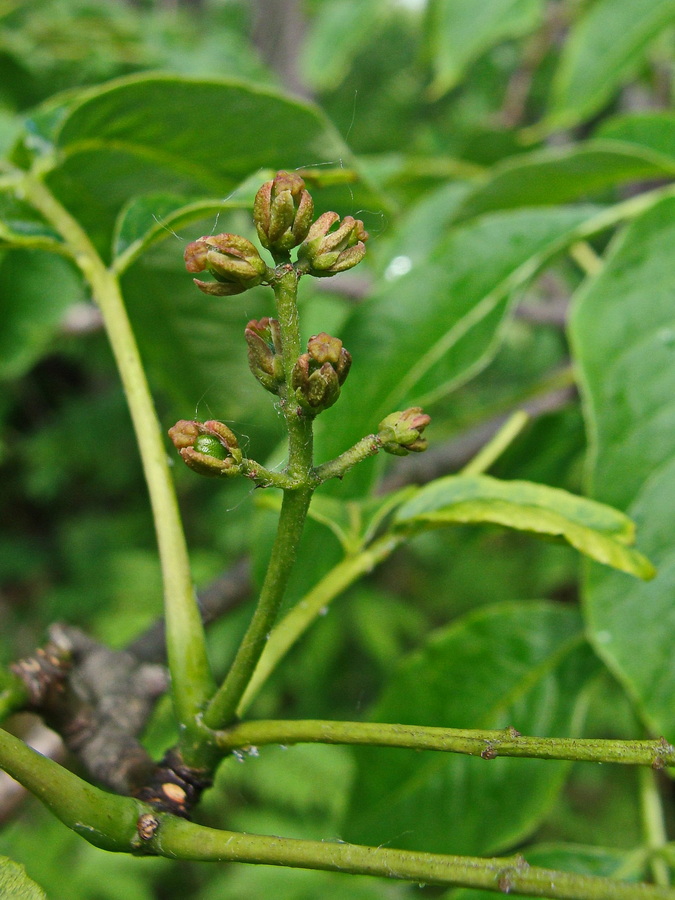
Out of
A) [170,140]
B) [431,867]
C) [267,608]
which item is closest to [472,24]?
[170,140]

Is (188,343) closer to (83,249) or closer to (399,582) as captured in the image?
(83,249)

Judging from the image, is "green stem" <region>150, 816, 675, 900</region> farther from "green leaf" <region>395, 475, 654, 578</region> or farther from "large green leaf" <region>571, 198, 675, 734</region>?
"large green leaf" <region>571, 198, 675, 734</region>

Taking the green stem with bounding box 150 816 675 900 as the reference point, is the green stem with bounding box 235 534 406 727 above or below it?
above

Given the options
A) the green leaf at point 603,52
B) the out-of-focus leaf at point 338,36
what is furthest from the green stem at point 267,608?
the out-of-focus leaf at point 338,36

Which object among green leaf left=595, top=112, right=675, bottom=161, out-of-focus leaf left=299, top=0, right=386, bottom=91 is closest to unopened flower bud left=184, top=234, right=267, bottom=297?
green leaf left=595, top=112, right=675, bottom=161

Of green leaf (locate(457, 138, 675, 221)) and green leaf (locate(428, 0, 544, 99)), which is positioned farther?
green leaf (locate(428, 0, 544, 99))

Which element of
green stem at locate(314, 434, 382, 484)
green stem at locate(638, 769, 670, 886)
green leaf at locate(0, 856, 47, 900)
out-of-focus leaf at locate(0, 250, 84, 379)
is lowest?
green leaf at locate(0, 856, 47, 900)
